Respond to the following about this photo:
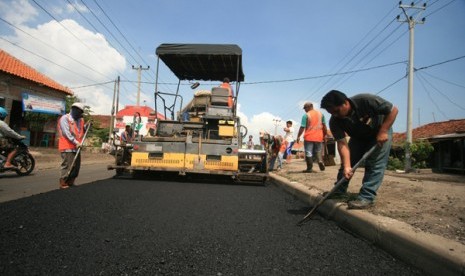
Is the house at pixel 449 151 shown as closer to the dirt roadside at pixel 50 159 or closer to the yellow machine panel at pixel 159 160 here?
the yellow machine panel at pixel 159 160

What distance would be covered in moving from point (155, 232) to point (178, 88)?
6506 mm

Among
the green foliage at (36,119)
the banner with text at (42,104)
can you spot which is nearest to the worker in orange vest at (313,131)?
the banner with text at (42,104)

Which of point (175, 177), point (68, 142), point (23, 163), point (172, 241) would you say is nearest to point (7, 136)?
point (23, 163)

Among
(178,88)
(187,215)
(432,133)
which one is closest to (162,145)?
(178,88)

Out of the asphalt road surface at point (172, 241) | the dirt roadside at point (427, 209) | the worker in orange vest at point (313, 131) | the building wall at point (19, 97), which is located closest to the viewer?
the asphalt road surface at point (172, 241)

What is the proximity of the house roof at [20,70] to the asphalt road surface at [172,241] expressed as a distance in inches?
682

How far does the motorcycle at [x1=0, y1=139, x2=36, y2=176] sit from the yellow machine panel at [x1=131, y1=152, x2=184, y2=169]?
271 cm

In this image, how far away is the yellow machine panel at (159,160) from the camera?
20.5 feet

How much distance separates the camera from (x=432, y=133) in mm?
18938

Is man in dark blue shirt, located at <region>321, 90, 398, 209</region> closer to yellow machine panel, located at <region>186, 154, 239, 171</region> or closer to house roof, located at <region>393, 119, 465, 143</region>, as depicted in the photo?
yellow machine panel, located at <region>186, 154, 239, 171</region>

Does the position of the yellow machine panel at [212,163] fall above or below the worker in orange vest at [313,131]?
below

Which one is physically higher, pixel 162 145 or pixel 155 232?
pixel 162 145

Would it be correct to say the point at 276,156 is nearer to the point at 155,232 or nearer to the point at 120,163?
the point at 120,163

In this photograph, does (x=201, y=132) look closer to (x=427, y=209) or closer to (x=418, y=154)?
(x=427, y=209)
